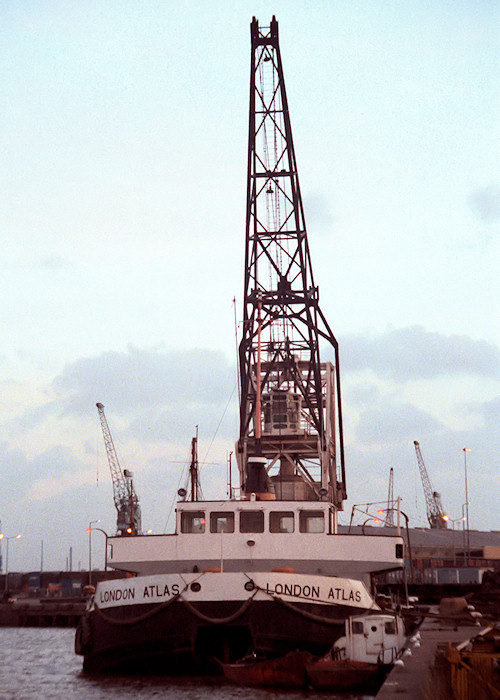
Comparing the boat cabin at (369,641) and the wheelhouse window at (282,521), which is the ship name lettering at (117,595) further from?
the boat cabin at (369,641)

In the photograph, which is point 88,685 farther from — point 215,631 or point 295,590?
point 295,590

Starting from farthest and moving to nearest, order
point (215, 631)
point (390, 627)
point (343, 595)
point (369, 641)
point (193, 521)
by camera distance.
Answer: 1. point (193, 521)
2. point (343, 595)
3. point (215, 631)
4. point (390, 627)
5. point (369, 641)

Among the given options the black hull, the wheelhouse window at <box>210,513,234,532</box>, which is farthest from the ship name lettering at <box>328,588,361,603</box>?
the wheelhouse window at <box>210,513,234,532</box>

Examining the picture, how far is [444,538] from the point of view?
14400 centimetres

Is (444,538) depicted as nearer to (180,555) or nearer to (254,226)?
(254,226)

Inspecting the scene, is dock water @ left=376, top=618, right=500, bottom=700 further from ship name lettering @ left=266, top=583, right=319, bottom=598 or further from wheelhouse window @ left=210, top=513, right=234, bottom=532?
wheelhouse window @ left=210, top=513, right=234, bottom=532

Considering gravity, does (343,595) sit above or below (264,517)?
below

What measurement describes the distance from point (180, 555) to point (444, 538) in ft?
382

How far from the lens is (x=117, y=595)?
105ft

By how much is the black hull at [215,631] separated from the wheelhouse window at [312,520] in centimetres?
405

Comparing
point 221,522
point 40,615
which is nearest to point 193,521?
point 221,522

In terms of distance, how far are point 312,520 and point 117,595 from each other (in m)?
7.42

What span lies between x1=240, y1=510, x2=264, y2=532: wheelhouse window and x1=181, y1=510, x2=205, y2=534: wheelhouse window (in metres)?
1.51

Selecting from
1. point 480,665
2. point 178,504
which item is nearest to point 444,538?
point 178,504
